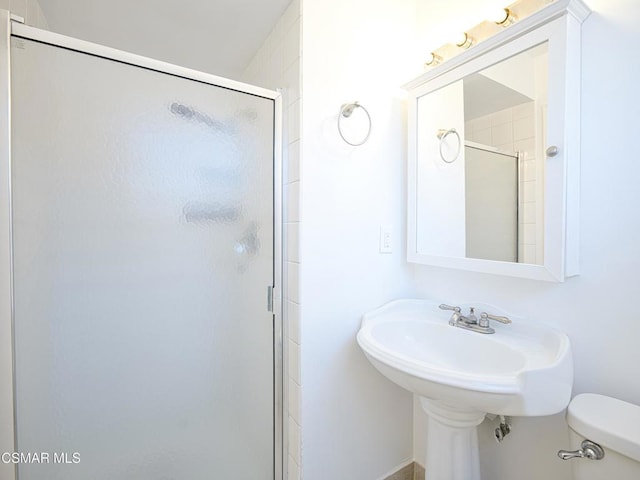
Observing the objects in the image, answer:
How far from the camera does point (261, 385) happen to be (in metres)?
1.26

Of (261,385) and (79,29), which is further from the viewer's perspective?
(79,29)

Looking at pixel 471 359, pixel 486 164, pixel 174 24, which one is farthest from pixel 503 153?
pixel 174 24

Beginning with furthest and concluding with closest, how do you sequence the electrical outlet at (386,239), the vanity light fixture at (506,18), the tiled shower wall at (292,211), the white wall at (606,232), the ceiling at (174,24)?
the electrical outlet at (386,239), the ceiling at (174,24), the tiled shower wall at (292,211), the vanity light fixture at (506,18), the white wall at (606,232)

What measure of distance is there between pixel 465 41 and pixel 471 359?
4.23 ft

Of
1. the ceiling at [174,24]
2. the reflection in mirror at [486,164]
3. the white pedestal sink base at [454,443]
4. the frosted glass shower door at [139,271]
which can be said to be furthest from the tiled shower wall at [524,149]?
the ceiling at [174,24]

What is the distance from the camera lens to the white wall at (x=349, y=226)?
1.20 metres

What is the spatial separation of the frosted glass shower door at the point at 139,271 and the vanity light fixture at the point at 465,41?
843 millimetres

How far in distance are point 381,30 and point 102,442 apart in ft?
6.43

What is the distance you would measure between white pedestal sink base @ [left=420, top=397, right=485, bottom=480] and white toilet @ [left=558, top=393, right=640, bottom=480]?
291 millimetres

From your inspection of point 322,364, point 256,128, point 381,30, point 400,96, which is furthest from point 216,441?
point 381,30

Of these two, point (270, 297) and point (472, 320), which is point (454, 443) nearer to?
point (472, 320)

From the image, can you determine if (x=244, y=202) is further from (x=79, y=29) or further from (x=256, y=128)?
(x=79, y=29)

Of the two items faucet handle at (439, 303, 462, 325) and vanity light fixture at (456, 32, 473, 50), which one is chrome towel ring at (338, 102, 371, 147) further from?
faucet handle at (439, 303, 462, 325)

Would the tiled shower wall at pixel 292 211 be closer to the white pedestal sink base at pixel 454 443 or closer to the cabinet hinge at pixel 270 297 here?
the cabinet hinge at pixel 270 297
